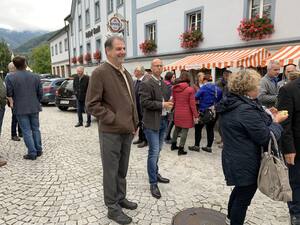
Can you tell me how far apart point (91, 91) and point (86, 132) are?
5421 mm

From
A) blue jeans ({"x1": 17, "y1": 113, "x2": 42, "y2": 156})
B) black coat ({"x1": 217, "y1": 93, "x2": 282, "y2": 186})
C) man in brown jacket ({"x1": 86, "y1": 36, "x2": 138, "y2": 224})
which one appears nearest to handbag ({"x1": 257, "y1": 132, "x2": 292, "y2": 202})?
black coat ({"x1": 217, "y1": 93, "x2": 282, "y2": 186})

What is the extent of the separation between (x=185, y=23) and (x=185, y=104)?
790 centimetres

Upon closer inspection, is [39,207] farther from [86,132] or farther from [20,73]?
[86,132]

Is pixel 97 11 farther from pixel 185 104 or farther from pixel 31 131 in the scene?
pixel 185 104

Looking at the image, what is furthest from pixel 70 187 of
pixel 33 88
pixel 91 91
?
pixel 33 88

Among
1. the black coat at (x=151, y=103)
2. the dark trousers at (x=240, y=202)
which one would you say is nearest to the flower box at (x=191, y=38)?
the black coat at (x=151, y=103)

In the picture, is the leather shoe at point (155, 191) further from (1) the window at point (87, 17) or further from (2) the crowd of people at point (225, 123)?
(1) the window at point (87, 17)

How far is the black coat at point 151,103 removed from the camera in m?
3.72

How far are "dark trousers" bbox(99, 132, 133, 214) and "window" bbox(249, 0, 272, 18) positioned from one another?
8.10 meters

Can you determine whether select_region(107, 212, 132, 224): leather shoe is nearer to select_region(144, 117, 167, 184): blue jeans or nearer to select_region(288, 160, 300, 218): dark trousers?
select_region(144, 117, 167, 184): blue jeans

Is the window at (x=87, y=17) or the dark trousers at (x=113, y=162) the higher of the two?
the window at (x=87, y=17)

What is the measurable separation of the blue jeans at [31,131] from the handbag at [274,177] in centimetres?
449

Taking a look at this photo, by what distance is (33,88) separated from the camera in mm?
5242

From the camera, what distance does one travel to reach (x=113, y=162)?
308 centimetres
